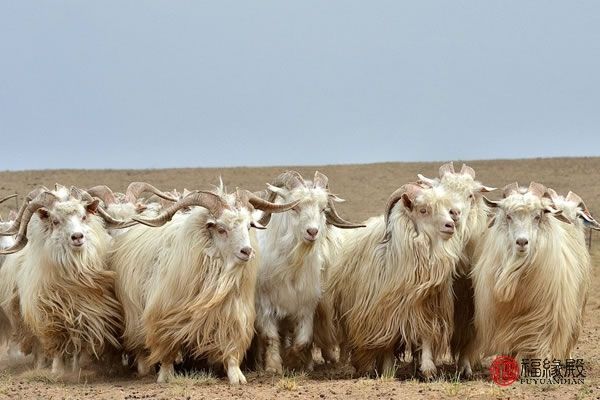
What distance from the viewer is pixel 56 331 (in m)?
12.7

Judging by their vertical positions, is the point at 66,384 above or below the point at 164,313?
below

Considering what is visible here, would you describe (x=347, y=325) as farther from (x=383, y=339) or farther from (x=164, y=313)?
(x=164, y=313)

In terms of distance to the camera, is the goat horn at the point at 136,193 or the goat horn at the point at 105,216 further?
the goat horn at the point at 136,193

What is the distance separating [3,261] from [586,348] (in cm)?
834

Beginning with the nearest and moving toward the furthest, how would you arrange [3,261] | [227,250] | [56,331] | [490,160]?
1. [227,250]
2. [56,331]
3. [3,261]
4. [490,160]

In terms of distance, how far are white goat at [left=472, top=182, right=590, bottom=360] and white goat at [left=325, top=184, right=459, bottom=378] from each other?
0.47 metres

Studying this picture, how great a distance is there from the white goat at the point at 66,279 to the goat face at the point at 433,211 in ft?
12.1

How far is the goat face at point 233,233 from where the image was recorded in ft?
38.1

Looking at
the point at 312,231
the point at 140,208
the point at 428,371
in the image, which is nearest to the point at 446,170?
the point at 312,231

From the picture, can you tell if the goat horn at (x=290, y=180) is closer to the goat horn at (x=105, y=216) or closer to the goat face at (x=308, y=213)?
the goat face at (x=308, y=213)

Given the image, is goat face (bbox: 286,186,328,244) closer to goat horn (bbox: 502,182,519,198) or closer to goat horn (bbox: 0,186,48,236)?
goat horn (bbox: 502,182,519,198)

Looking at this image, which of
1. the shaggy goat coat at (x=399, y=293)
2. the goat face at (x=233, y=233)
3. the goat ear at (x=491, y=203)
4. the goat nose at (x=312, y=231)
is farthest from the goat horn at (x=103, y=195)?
the goat ear at (x=491, y=203)

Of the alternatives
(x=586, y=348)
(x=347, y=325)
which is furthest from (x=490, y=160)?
(x=347, y=325)

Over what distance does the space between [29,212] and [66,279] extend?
94 cm
